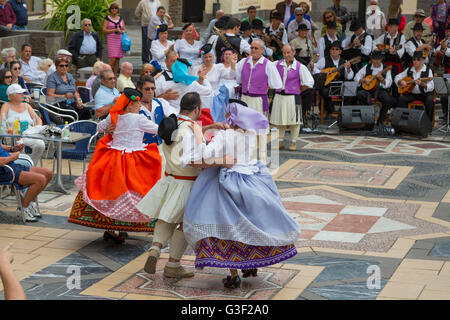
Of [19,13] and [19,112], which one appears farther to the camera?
[19,13]

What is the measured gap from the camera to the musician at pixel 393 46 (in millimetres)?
16281

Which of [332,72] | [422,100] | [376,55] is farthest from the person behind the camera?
[332,72]

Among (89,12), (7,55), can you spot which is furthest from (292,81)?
(89,12)

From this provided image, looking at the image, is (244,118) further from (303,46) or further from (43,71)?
(303,46)

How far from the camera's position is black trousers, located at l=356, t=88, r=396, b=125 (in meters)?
15.5

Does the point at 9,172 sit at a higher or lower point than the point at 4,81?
lower

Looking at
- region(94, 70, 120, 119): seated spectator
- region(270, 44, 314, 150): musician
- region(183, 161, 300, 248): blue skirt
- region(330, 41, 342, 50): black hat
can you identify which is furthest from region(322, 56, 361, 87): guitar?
region(183, 161, 300, 248): blue skirt

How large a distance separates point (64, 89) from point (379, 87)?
5821 millimetres

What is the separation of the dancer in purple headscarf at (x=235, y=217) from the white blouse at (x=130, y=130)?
154 centimetres

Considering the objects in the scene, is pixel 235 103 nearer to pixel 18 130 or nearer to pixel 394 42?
pixel 18 130

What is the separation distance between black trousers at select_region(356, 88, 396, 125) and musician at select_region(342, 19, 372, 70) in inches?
37.6

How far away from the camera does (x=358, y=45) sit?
16578 millimetres

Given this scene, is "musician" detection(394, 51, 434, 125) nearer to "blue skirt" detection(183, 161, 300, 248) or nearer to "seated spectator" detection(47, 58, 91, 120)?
"seated spectator" detection(47, 58, 91, 120)

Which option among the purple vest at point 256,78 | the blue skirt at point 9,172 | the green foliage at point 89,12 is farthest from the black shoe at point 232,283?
the green foliage at point 89,12
